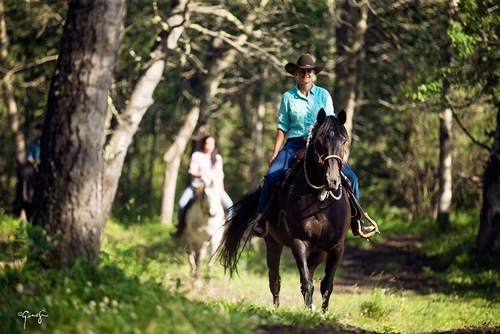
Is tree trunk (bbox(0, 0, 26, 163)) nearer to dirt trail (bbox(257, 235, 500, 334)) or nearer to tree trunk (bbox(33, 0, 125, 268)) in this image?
dirt trail (bbox(257, 235, 500, 334))

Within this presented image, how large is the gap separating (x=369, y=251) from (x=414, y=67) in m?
5.64

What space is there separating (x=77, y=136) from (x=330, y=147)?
3.00 metres

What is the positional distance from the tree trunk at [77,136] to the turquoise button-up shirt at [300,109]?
3006 mm

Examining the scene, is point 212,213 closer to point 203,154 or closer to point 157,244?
point 203,154

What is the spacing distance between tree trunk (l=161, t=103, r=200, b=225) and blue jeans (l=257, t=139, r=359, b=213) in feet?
43.1

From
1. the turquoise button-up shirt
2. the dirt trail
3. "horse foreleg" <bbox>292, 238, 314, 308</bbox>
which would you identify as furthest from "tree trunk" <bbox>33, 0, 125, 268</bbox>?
the dirt trail

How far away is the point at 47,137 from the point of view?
763 centimetres

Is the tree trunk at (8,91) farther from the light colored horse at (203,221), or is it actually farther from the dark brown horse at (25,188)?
the light colored horse at (203,221)

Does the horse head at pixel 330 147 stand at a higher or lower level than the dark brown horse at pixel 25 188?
higher

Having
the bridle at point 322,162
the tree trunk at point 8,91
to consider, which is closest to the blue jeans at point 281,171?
the bridle at point 322,162

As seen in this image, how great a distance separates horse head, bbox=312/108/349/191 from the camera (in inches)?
351

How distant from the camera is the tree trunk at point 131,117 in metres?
13.2

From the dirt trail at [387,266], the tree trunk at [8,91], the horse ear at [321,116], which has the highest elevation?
the tree trunk at [8,91]

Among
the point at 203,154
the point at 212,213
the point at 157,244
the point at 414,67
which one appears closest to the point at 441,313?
the point at 212,213
